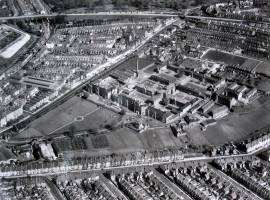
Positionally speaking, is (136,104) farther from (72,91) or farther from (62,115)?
(72,91)

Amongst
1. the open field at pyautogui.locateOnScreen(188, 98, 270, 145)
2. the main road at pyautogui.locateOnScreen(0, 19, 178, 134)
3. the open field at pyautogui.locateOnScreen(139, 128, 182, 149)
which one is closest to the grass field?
the open field at pyautogui.locateOnScreen(139, 128, 182, 149)

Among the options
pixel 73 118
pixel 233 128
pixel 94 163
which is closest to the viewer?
pixel 94 163

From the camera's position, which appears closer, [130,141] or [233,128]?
[130,141]

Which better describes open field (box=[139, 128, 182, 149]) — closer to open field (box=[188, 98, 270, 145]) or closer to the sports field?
open field (box=[188, 98, 270, 145])

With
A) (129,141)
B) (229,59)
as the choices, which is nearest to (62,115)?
(129,141)

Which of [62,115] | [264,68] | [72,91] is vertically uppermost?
[264,68]

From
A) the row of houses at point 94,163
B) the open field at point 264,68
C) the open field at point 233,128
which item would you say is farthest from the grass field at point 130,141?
the open field at point 264,68

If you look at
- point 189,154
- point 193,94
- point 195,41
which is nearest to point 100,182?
point 189,154
